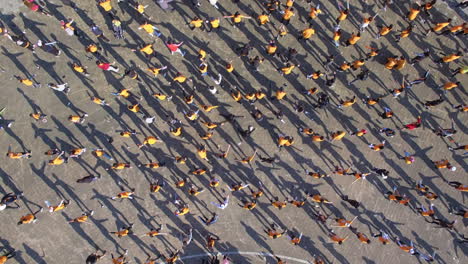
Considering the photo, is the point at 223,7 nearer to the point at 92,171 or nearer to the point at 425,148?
the point at 92,171

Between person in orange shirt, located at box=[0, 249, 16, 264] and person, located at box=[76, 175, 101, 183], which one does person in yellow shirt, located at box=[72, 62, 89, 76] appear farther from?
person in orange shirt, located at box=[0, 249, 16, 264]

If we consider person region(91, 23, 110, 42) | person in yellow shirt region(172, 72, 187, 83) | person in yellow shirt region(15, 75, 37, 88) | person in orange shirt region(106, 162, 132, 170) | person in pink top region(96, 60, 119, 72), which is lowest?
person in orange shirt region(106, 162, 132, 170)

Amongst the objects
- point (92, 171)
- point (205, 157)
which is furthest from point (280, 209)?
point (92, 171)

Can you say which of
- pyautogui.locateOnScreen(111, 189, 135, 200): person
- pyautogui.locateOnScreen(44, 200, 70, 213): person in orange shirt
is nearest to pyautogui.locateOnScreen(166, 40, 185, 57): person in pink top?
pyautogui.locateOnScreen(111, 189, 135, 200): person

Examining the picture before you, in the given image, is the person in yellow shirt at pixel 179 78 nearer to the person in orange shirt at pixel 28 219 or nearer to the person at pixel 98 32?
the person at pixel 98 32

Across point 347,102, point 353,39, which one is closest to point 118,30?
point 353,39

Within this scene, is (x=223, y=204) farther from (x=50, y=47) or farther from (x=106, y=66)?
(x=50, y=47)

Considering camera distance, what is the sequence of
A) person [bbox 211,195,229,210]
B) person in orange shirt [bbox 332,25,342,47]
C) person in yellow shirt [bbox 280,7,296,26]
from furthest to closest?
person [bbox 211,195,229,210], person in orange shirt [bbox 332,25,342,47], person in yellow shirt [bbox 280,7,296,26]
